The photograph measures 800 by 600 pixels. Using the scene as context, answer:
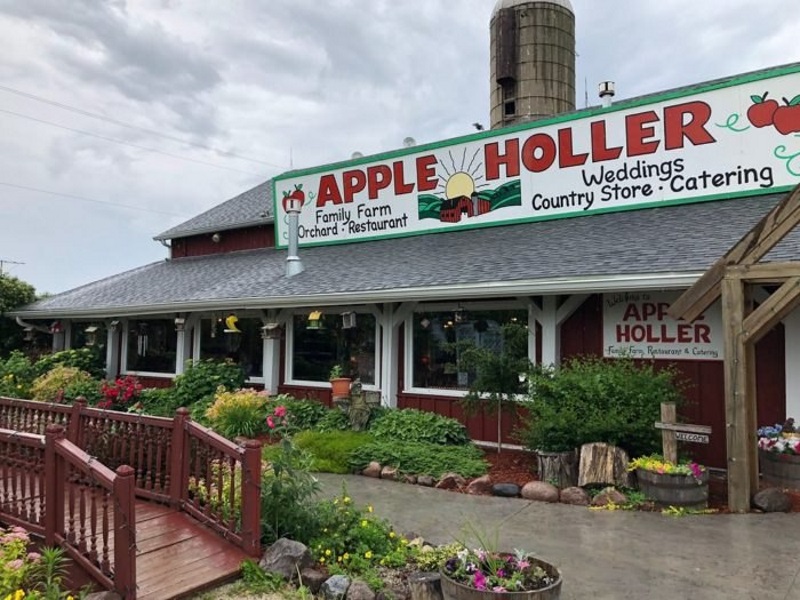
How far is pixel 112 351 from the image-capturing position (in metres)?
14.2

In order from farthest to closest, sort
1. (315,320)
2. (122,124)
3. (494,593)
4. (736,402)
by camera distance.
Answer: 1. (122,124)
2. (315,320)
3. (736,402)
4. (494,593)

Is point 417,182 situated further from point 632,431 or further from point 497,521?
point 497,521

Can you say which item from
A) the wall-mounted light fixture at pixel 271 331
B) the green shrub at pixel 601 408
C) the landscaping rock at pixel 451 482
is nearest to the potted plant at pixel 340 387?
the wall-mounted light fixture at pixel 271 331

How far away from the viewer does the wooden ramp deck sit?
386cm

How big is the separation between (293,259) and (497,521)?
7.52 m

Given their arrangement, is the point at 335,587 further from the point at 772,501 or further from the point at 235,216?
the point at 235,216

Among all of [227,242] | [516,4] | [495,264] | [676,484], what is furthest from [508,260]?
[516,4]

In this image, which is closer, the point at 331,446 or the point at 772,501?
the point at 772,501

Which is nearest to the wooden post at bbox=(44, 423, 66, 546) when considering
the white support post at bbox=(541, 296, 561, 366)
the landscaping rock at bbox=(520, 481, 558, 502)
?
the landscaping rock at bbox=(520, 481, 558, 502)

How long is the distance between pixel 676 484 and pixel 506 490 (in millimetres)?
1692

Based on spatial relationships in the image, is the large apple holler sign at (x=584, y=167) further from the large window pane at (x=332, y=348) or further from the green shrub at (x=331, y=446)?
the green shrub at (x=331, y=446)

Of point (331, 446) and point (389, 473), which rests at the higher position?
point (331, 446)

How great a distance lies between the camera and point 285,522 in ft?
15.2

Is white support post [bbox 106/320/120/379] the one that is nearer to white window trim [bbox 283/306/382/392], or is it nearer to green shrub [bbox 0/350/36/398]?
green shrub [bbox 0/350/36/398]
